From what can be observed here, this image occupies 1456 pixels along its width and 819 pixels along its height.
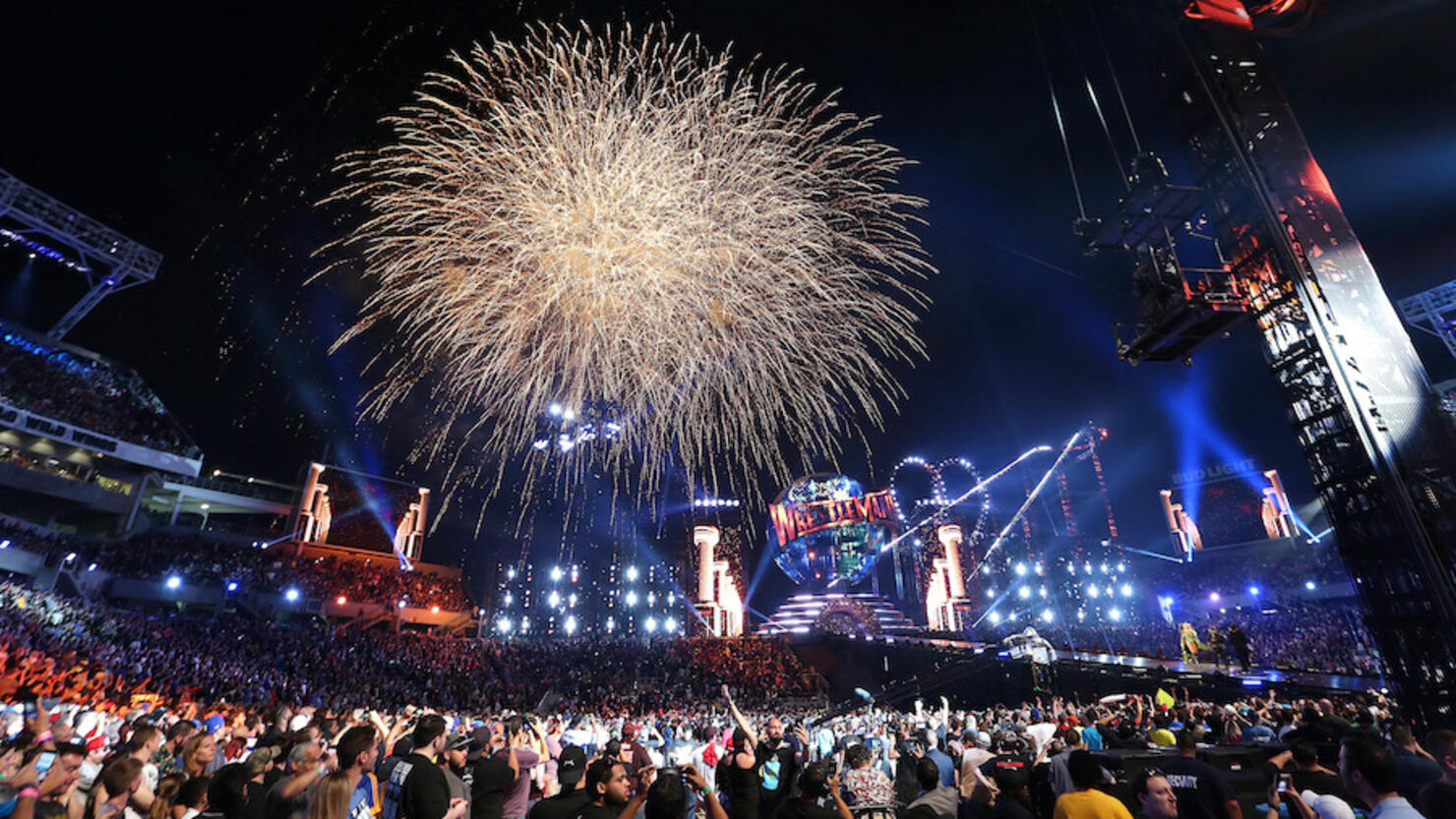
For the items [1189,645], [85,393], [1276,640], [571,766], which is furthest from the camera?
[85,393]

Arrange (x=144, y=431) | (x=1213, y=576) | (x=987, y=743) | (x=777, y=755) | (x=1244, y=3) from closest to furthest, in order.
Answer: (x=777, y=755) → (x=987, y=743) → (x=1244, y=3) → (x=144, y=431) → (x=1213, y=576)

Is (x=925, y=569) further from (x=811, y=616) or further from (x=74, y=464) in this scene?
(x=74, y=464)

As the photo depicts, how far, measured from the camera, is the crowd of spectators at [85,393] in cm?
3494

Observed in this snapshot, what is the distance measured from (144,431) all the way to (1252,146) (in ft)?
190

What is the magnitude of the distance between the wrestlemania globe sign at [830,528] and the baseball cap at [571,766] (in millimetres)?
50420

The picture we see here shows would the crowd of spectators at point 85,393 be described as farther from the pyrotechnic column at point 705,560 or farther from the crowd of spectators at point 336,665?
the pyrotechnic column at point 705,560

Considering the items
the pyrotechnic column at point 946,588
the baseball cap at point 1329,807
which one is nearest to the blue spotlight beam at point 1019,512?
the pyrotechnic column at point 946,588

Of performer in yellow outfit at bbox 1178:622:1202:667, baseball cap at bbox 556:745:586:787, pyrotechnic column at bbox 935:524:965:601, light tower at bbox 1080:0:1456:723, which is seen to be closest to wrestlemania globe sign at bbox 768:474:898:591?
pyrotechnic column at bbox 935:524:965:601

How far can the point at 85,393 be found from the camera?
38688 mm

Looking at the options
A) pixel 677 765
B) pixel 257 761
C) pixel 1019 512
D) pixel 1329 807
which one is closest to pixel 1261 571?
pixel 1019 512

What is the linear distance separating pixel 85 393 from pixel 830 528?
2068 inches

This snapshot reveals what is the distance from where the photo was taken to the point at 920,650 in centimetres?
3278

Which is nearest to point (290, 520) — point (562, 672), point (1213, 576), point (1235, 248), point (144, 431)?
point (144, 431)

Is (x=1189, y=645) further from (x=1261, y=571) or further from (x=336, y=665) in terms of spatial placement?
(x=1261, y=571)
